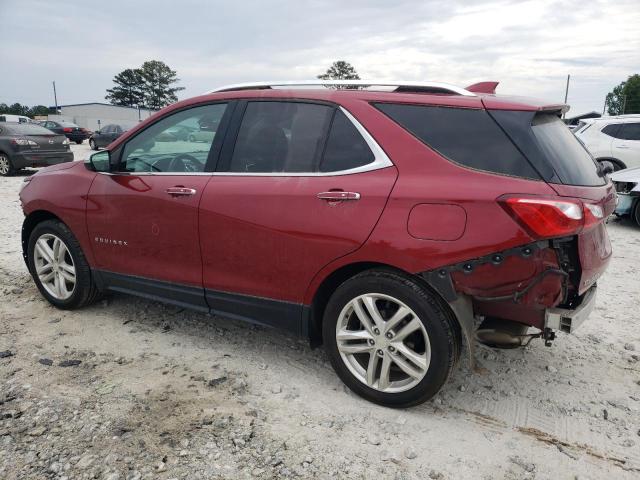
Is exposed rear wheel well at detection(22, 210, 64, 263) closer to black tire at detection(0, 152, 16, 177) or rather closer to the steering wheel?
the steering wheel

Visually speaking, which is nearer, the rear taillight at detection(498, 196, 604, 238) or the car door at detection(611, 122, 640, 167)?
the rear taillight at detection(498, 196, 604, 238)

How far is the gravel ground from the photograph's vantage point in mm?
2457

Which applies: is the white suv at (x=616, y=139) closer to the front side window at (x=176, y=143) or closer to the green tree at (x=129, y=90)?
the front side window at (x=176, y=143)

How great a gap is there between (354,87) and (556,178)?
131cm

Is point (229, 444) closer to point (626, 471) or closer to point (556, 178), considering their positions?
point (626, 471)

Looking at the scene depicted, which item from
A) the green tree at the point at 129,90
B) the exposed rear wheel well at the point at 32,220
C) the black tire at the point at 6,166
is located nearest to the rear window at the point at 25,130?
the black tire at the point at 6,166

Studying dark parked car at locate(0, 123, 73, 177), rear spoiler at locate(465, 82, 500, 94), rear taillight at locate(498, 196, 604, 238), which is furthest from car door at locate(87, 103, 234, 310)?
dark parked car at locate(0, 123, 73, 177)

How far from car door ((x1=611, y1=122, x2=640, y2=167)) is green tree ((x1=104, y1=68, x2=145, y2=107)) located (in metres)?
87.1

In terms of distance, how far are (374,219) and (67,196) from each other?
105 inches

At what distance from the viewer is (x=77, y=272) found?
→ 416 cm

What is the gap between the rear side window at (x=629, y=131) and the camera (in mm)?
11430

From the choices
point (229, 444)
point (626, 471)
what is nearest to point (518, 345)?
point (626, 471)

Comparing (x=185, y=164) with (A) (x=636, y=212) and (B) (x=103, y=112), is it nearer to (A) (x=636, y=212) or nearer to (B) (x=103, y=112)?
(A) (x=636, y=212)

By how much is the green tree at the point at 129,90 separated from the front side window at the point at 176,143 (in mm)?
91357
